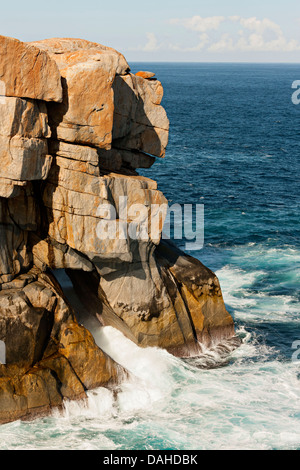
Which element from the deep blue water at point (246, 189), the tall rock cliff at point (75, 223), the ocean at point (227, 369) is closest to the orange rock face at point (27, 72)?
the tall rock cliff at point (75, 223)

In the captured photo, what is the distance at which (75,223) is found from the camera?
3541cm

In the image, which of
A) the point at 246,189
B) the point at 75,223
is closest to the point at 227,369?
the point at 75,223

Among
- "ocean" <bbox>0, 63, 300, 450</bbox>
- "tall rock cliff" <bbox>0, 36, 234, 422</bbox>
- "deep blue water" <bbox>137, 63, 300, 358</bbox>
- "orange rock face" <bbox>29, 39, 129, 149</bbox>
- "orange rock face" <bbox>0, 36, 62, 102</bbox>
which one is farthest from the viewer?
"deep blue water" <bbox>137, 63, 300, 358</bbox>

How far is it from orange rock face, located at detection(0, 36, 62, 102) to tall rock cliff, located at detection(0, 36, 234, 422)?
5 cm

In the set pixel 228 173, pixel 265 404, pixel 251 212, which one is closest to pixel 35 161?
pixel 265 404

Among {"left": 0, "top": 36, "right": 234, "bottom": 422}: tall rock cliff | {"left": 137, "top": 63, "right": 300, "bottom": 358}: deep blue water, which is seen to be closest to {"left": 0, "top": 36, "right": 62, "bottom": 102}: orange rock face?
{"left": 0, "top": 36, "right": 234, "bottom": 422}: tall rock cliff

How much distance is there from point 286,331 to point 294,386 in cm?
761

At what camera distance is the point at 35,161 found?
32812mm

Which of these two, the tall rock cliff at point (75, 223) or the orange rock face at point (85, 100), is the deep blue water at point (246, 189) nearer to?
the tall rock cliff at point (75, 223)

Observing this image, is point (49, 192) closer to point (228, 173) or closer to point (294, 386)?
point (294, 386)

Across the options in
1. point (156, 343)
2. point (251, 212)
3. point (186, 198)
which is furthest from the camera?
point (186, 198)

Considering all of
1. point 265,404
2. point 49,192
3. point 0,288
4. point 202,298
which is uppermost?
point 49,192

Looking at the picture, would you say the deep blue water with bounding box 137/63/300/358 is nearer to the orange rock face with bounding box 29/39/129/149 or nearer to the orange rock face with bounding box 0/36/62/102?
the orange rock face with bounding box 29/39/129/149

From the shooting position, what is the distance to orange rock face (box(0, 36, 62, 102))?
31062 millimetres
